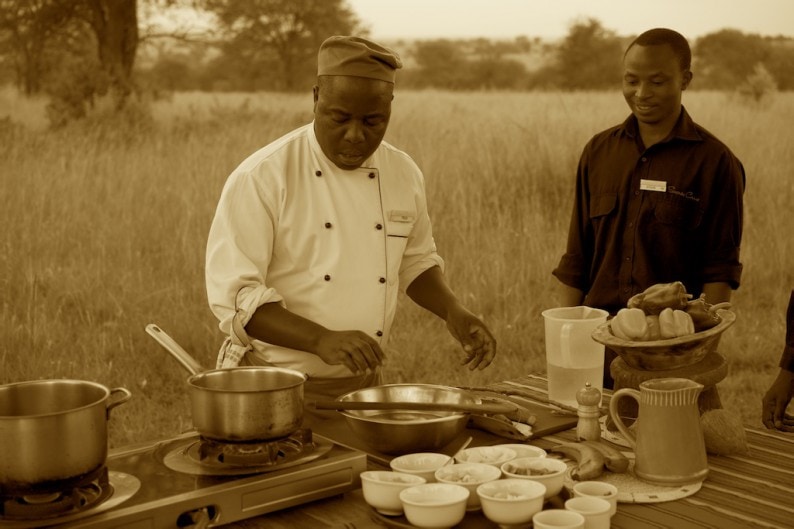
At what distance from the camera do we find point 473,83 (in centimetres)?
2550

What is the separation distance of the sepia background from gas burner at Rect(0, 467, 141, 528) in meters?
2.75

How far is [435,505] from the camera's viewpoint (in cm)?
148

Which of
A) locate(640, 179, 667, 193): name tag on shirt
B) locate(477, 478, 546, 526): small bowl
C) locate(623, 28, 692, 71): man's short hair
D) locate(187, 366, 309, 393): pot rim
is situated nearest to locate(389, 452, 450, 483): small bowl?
locate(477, 478, 546, 526): small bowl

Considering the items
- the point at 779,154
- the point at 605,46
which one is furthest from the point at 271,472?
the point at 605,46

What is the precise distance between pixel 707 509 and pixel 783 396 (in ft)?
2.81

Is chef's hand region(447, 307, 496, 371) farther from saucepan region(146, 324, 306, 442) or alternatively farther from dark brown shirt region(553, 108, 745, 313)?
dark brown shirt region(553, 108, 745, 313)

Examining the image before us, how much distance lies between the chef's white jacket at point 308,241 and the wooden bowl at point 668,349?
68 cm

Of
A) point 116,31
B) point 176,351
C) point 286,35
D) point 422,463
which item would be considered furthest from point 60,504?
point 286,35

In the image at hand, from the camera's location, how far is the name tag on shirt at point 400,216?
2.51 meters

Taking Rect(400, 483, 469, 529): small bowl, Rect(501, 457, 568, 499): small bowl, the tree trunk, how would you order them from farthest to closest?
1. the tree trunk
2. Rect(501, 457, 568, 499): small bowl
3. Rect(400, 483, 469, 529): small bowl

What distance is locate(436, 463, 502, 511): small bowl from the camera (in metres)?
1.58

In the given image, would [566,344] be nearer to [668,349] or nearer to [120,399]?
[668,349]

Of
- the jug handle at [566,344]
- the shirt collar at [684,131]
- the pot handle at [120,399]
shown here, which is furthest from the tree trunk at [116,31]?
the pot handle at [120,399]

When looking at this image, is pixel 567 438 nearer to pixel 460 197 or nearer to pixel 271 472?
pixel 271 472
